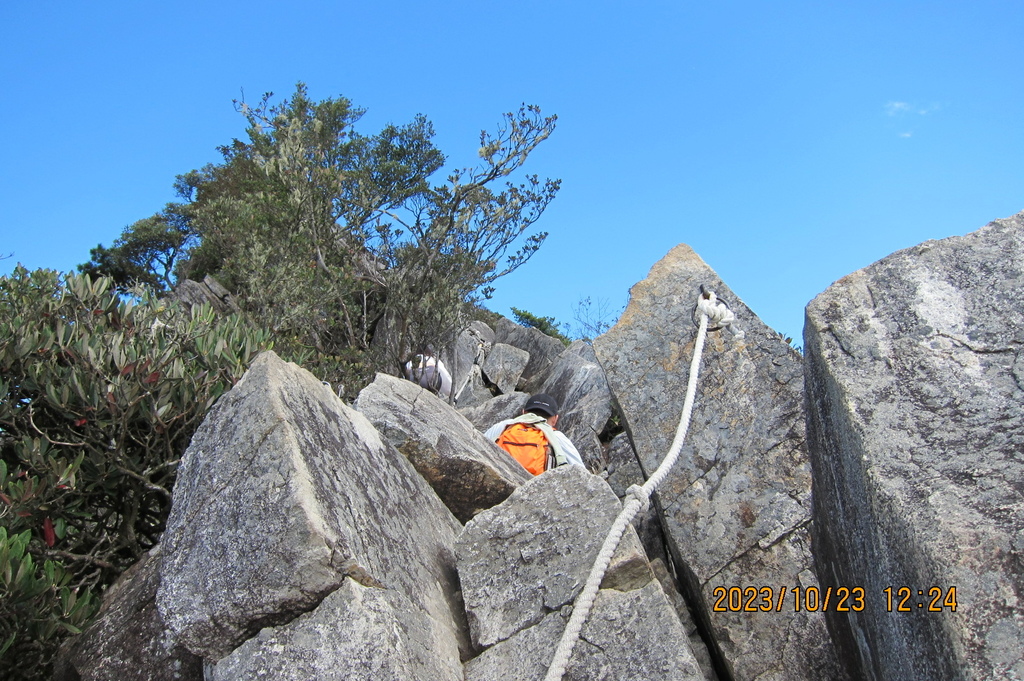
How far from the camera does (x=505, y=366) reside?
2080 cm

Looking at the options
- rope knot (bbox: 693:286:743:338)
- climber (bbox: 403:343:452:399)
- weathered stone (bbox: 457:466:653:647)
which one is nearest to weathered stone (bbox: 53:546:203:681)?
weathered stone (bbox: 457:466:653:647)

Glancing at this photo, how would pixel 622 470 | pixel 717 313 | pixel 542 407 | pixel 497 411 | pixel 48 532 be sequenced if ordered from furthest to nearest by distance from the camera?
pixel 497 411 → pixel 622 470 → pixel 542 407 → pixel 717 313 → pixel 48 532

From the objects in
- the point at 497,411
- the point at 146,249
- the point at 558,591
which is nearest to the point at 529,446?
the point at 558,591

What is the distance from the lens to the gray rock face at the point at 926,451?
212 centimetres

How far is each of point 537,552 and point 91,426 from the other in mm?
2633

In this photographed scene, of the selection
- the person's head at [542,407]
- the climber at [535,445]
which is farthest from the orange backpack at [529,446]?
the person's head at [542,407]

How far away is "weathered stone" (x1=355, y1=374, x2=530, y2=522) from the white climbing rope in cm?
124

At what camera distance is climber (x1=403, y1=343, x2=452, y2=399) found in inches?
621

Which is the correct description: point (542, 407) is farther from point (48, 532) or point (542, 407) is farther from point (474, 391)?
point (474, 391)

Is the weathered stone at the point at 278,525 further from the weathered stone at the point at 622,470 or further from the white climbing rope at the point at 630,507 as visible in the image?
the weathered stone at the point at 622,470

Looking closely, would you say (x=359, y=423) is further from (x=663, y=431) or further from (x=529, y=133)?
(x=529, y=133)

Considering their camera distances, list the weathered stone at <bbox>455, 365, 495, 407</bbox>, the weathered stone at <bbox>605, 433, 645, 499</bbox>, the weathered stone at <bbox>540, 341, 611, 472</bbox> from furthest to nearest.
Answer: the weathered stone at <bbox>455, 365, 495, 407</bbox> < the weathered stone at <bbox>540, 341, 611, 472</bbox> < the weathered stone at <bbox>605, 433, 645, 499</bbox>

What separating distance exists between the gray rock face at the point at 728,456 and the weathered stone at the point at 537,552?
0.76 meters

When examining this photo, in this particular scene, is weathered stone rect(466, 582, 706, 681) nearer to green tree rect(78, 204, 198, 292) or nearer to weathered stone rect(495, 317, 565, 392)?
weathered stone rect(495, 317, 565, 392)
